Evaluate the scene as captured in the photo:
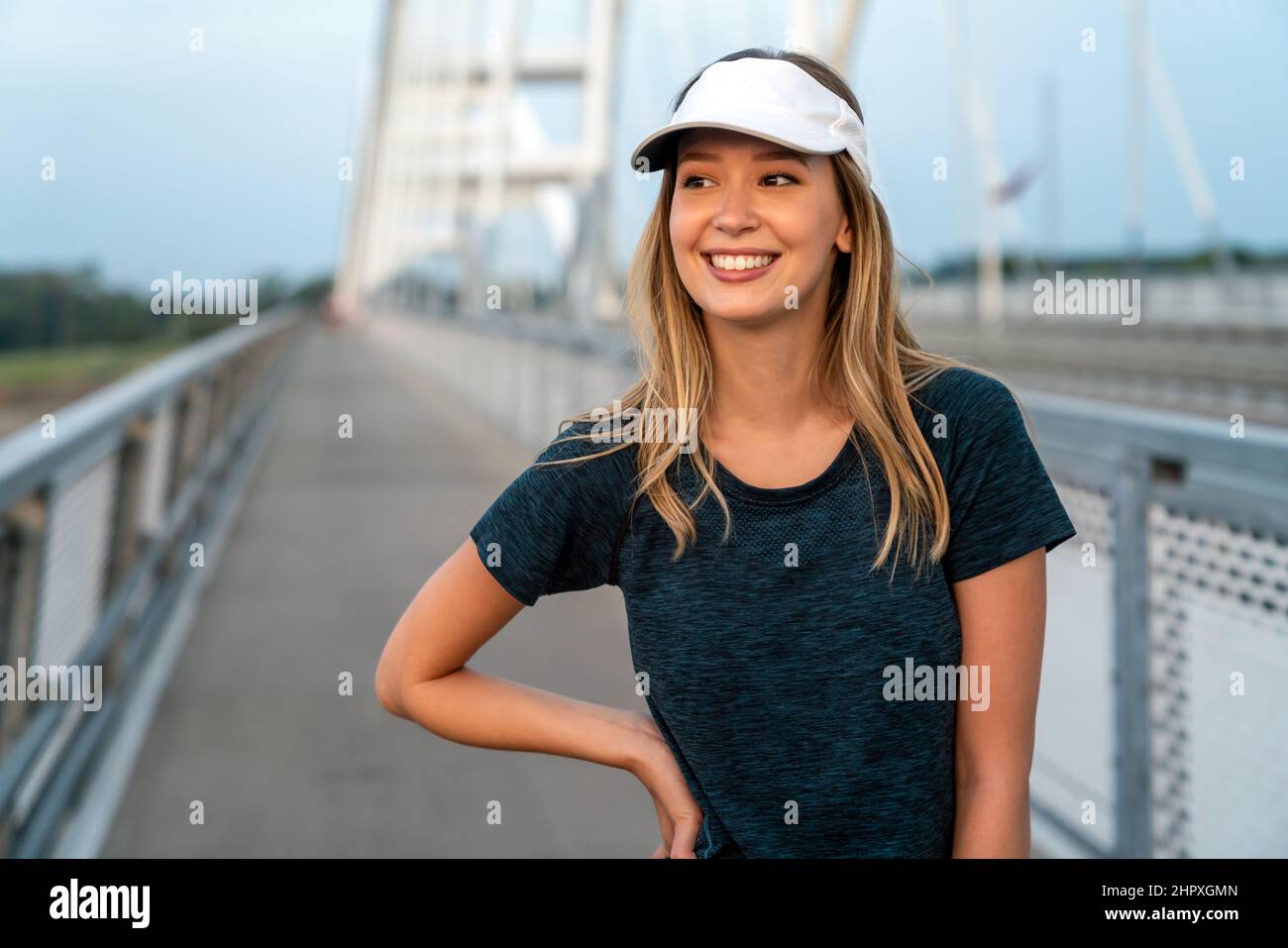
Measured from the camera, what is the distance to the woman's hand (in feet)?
4.89

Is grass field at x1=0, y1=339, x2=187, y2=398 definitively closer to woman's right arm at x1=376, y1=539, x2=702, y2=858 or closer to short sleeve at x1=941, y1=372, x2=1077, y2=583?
woman's right arm at x1=376, y1=539, x2=702, y2=858

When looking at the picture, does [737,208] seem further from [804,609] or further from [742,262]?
[804,609]

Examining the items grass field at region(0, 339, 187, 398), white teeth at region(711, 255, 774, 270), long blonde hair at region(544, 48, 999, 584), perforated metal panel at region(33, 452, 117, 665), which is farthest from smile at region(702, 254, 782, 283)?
grass field at region(0, 339, 187, 398)

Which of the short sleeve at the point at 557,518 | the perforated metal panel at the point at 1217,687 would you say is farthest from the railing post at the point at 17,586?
the perforated metal panel at the point at 1217,687

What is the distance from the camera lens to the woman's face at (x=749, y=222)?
1.50 meters

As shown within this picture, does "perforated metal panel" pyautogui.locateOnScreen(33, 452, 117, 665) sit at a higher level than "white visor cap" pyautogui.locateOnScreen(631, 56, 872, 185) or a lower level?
lower

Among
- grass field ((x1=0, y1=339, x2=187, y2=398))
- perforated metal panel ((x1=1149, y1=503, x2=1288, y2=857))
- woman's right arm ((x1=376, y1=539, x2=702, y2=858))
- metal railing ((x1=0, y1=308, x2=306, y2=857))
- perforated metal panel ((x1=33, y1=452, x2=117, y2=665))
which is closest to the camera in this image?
woman's right arm ((x1=376, y1=539, x2=702, y2=858))

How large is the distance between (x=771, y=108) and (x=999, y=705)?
628 millimetres

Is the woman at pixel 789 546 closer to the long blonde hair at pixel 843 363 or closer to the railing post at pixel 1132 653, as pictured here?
the long blonde hair at pixel 843 363

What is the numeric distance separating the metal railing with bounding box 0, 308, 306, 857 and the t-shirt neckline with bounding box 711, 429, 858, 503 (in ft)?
5.89

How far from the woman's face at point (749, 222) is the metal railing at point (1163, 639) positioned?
1339 millimetres

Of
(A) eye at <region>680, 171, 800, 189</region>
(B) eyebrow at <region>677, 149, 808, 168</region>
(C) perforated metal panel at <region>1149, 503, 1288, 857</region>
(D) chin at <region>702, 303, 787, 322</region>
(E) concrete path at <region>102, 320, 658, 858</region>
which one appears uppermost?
(B) eyebrow at <region>677, 149, 808, 168</region>
